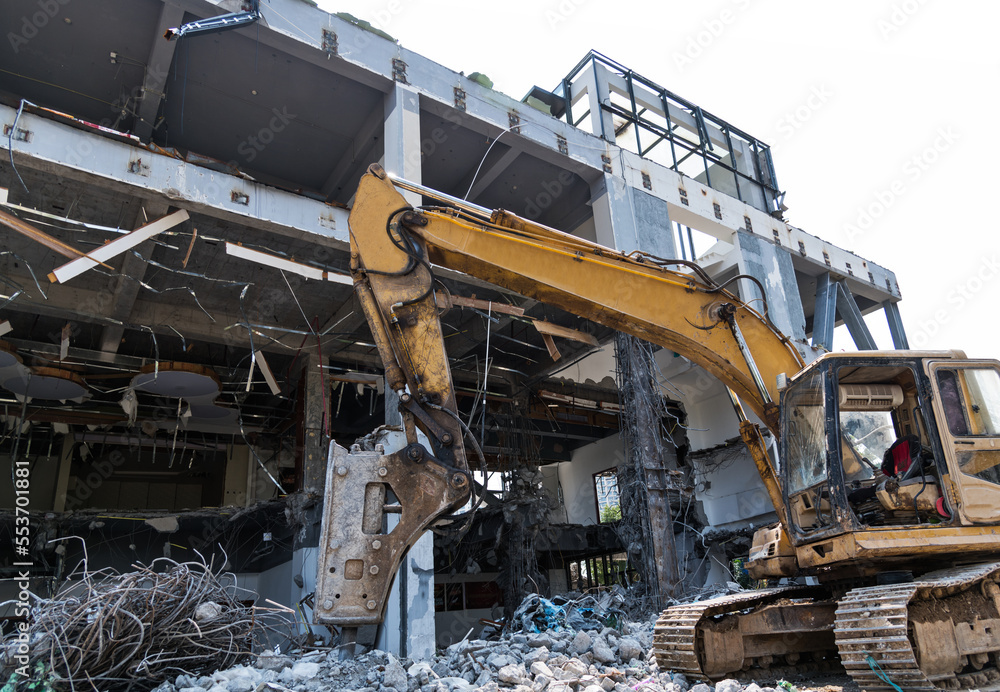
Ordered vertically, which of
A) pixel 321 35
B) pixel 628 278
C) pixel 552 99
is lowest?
pixel 628 278

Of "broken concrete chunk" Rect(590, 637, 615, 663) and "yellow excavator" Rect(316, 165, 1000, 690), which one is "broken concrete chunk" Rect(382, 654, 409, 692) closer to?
"yellow excavator" Rect(316, 165, 1000, 690)

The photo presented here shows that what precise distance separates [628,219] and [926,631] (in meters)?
9.45

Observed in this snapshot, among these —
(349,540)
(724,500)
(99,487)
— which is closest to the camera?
(349,540)

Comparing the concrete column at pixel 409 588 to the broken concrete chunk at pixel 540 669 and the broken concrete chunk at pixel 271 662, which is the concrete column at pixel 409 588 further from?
the broken concrete chunk at pixel 540 669

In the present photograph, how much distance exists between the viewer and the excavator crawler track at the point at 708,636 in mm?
5645

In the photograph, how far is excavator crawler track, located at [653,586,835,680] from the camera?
18.5ft

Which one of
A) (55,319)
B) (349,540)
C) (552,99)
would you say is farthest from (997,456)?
(55,319)

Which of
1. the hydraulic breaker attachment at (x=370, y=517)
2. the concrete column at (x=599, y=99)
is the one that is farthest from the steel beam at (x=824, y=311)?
the hydraulic breaker attachment at (x=370, y=517)

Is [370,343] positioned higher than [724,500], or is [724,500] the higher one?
[370,343]

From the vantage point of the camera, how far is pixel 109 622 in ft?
17.9

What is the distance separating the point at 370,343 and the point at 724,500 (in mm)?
9966

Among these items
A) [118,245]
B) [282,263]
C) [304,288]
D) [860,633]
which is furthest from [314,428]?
[860,633]

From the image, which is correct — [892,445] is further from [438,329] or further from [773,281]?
[773,281]

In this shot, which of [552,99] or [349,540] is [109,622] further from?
[552,99]
